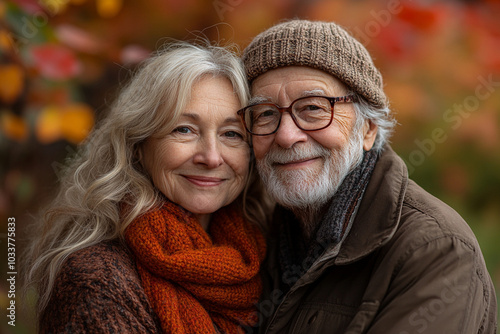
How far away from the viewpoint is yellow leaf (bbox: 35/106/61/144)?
10.5 feet

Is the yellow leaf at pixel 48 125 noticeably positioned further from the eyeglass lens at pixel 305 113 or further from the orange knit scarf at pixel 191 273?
the eyeglass lens at pixel 305 113

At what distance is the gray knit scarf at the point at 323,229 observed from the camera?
2.27 meters

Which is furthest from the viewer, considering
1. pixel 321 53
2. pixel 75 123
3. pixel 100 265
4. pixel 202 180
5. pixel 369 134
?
pixel 75 123

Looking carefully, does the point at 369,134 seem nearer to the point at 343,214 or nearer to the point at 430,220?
the point at 343,214

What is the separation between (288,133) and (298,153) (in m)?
0.11

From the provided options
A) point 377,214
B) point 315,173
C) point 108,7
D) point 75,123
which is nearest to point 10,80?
point 75,123

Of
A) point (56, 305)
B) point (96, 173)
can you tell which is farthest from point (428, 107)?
point (56, 305)

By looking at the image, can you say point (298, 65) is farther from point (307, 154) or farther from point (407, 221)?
point (407, 221)

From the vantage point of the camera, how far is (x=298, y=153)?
242 centimetres

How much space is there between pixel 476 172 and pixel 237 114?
6.62 feet

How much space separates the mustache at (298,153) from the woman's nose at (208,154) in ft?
0.90

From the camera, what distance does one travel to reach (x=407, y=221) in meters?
2.10

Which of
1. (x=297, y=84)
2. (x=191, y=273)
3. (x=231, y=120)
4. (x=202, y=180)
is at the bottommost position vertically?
(x=191, y=273)

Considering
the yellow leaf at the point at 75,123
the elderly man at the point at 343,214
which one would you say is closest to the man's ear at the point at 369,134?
the elderly man at the point at 343,214
